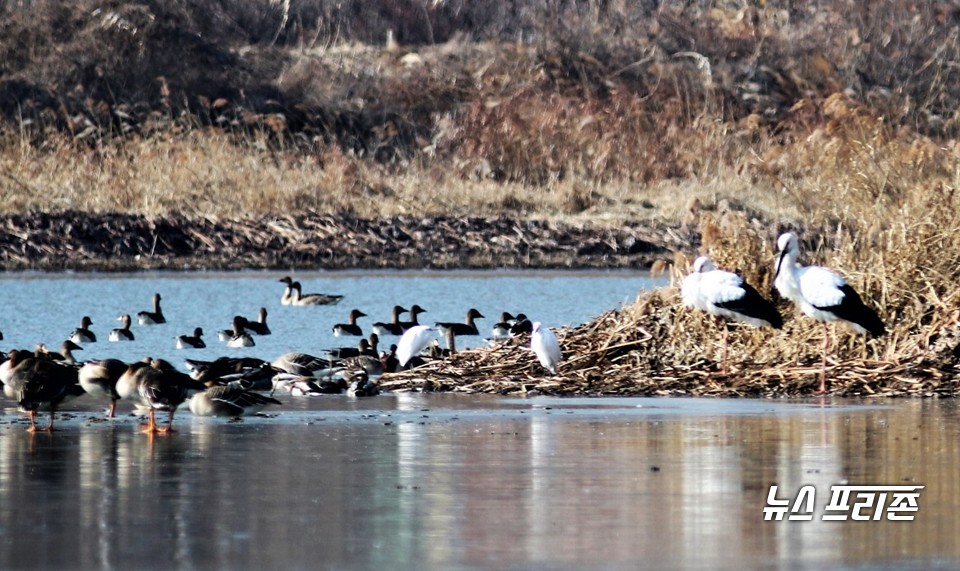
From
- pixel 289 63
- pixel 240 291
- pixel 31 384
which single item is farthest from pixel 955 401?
pixel 289 63

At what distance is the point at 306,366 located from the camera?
55.3 feet

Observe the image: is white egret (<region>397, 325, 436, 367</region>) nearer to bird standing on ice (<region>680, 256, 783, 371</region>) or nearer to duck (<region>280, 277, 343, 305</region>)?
bird standing on ice (<region>680, 256, 783, 371</region>)

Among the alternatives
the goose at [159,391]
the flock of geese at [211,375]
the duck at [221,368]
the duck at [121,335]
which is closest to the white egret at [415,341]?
the flock of geese at [211,375]

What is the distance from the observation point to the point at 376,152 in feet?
141

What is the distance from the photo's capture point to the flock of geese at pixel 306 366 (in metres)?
12.8

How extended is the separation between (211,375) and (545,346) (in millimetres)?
2539

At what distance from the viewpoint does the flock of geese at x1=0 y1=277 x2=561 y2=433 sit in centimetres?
1273

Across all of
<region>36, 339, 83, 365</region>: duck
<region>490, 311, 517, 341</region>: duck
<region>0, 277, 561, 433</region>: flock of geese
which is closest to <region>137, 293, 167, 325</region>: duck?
<region>0, 277, 561, 433</region>: flock of geese

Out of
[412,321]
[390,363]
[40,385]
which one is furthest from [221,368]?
[412,321]

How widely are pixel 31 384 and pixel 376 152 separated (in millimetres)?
30464

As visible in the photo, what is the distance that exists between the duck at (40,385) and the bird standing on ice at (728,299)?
4906mm

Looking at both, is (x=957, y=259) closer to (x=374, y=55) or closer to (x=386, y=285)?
(x=386, y=285)

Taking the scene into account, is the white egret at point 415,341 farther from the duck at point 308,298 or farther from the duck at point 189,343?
the duck at point 308,298

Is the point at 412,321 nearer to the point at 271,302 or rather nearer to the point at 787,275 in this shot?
the point at 271,302
